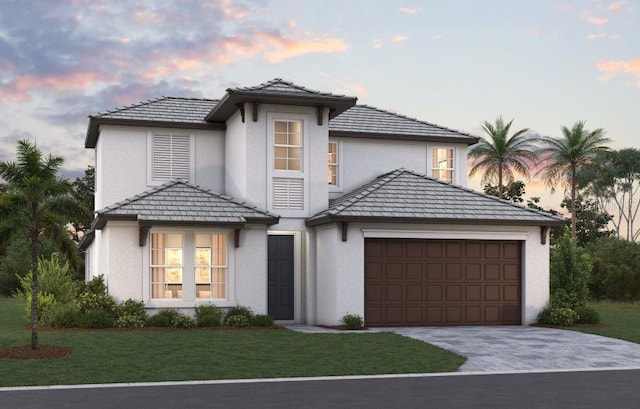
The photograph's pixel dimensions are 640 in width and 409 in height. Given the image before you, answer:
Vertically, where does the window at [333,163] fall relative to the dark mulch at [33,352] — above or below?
above

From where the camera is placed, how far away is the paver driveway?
15.2 m

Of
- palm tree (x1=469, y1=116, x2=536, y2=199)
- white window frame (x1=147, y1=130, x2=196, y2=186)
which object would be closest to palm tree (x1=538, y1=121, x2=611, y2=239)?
palm tree (x1=469, y1=116, x2=536, y2=199)

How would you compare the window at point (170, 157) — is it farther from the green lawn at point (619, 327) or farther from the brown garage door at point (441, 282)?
the green lawn at point (619, 327)

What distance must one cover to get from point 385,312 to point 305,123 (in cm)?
597

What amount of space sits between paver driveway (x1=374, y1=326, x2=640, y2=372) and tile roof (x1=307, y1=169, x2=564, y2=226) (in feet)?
10.2

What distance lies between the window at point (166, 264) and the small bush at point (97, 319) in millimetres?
1609

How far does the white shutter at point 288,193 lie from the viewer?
2317 cm

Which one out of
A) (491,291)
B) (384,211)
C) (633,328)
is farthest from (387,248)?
(633,328)

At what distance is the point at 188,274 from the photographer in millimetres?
21703

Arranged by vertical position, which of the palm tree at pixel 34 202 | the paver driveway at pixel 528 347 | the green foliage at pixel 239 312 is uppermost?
the palm tree at pixel 34 202

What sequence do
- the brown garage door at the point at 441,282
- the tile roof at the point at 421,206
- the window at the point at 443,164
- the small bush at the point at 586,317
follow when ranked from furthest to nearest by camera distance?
the window at the point at 443,164, the small bush at the point at 586,317, the brown garage door at the point at 441,282, the tile roof at the point at 421,206

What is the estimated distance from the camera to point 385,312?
22219 mm

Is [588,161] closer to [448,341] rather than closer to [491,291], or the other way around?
[491,291]

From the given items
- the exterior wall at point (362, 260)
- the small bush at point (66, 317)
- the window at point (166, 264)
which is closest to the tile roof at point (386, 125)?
the exterior wall at point (362, 260)
